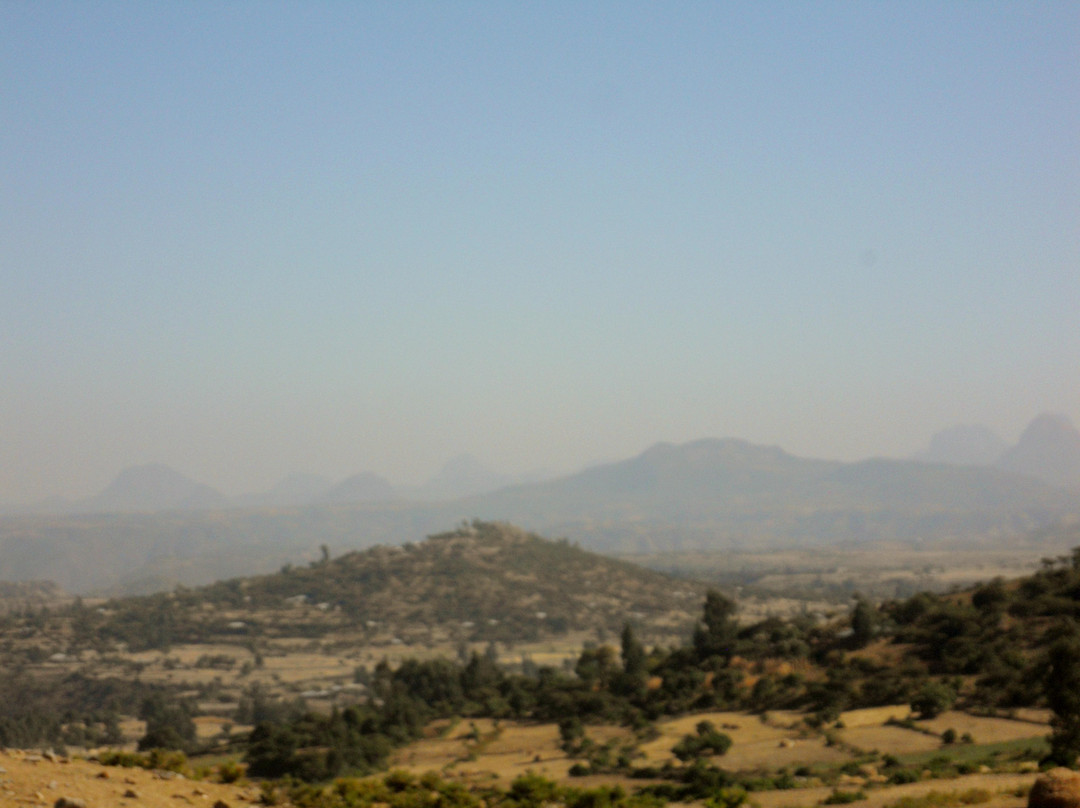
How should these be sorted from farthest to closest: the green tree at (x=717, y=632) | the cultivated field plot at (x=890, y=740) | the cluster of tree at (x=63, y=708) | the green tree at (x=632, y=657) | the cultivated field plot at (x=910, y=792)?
the cluster of tree at (x=63, y=708)
the green tree at (x=717, y=632)
the green tree at (x=632, y=657)
the cultivated field plot at (x=890, y=740)
the cultivated field plot at (x=910, y=792)

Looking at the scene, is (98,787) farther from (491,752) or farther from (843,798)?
(491,752)

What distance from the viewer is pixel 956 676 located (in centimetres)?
4638

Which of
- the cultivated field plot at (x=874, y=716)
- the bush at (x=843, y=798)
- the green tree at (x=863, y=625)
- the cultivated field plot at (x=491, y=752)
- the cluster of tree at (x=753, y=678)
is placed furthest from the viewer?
the green tree at (x=863, y=625)

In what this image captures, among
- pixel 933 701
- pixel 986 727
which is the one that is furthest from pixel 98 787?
pixel 933 701

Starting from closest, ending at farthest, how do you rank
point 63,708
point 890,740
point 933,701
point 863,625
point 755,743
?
1. point 890,740
2. point 755,743
3. point 933,701
4. point 863,625
5. point 63,708

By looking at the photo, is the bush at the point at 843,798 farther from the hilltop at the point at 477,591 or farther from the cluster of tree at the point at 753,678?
the hilltop at the point at 477,591

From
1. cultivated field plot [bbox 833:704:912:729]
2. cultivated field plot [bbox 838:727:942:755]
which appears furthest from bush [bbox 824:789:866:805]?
cultivated field plot [bbox 833:704:912:729]

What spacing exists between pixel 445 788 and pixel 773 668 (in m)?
37.6

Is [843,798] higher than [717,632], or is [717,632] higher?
[843,798]

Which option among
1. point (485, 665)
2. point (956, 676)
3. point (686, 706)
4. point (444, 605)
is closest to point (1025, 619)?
point (956, 676)

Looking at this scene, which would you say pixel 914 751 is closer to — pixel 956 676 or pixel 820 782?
pixel 820 782

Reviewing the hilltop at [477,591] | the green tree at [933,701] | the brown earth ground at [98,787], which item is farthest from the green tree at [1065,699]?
the hilltop at [477,591]

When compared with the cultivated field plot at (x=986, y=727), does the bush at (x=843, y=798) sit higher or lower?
higher

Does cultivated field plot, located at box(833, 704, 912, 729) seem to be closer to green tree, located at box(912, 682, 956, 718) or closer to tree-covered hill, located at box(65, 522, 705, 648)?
green tree, located at box(912, 682, 956, 718)
